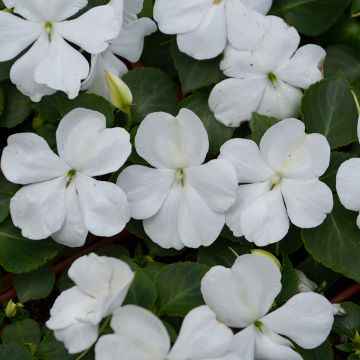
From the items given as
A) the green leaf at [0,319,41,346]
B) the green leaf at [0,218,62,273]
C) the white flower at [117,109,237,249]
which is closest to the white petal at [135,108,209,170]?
the white flower at [117,109,237,249]

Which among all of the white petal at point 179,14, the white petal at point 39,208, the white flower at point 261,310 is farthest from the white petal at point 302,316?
the white petal at point 179,14

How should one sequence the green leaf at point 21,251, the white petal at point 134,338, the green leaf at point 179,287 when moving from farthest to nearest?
the green leaf at point 21,251, the green leaf at point 179,287, the white petal at point 134,338

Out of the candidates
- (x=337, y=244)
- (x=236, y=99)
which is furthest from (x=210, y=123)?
(x=337, y=244)

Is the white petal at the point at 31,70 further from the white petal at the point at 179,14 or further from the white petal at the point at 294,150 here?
the white petal at the point at 294,150

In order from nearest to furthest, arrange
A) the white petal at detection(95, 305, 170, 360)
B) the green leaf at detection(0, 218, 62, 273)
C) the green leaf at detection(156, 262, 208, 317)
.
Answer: the white petal at detection(95, 305, 170, 360) < the green leaf at detection(156, 262, 208, 317) < the green leaf at detection(0, 218, 62, 273)

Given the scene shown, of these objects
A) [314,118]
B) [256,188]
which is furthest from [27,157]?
[314,118]

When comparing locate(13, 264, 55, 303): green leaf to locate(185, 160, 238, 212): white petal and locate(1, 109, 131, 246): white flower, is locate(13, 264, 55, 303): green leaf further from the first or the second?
locate(185, 160, 238, 212): white petal
